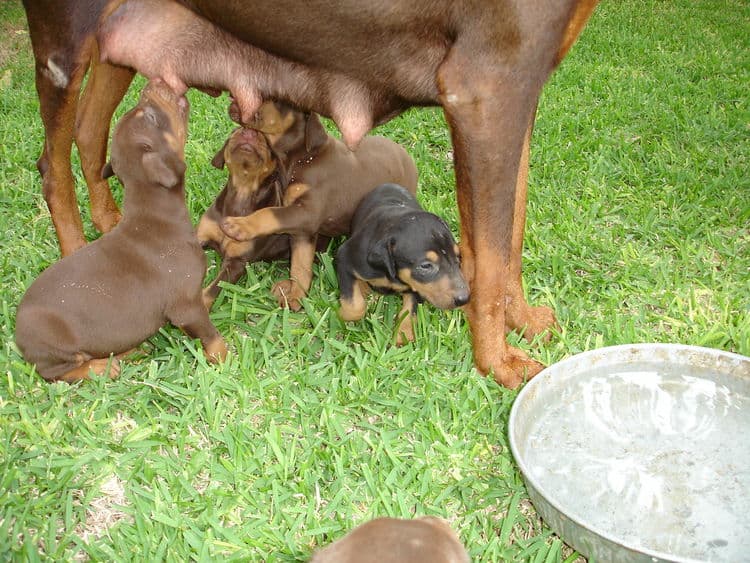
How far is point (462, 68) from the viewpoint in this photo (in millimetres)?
2617

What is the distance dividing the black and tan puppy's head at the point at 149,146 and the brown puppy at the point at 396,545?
67.7 inches

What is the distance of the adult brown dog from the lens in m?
2.58

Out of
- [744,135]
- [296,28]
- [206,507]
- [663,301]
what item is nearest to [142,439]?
[206,507]

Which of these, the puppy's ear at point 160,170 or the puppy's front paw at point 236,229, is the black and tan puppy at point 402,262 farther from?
the puppy's ear at point 160,170

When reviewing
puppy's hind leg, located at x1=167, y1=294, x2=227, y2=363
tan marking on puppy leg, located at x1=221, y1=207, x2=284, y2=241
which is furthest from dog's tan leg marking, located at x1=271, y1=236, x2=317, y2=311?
puppy's hind leg, located at x1=167, y1=294, x2=227, y2=363

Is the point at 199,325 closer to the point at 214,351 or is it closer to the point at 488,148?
the point at 214,351

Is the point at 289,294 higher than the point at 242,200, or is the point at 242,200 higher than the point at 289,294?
the point at 242,200

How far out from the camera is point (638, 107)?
18.9 feet

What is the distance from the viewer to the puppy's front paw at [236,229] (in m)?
3.34

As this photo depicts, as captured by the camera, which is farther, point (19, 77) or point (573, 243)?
point (19, 77)

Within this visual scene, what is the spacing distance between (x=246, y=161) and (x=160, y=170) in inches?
27.7

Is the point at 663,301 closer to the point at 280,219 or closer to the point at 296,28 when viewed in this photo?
the point at 280,219

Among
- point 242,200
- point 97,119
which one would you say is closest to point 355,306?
point 242,200

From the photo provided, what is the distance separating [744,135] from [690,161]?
2.25ft
